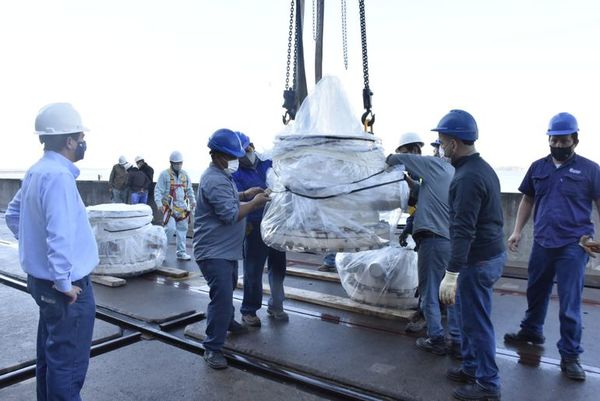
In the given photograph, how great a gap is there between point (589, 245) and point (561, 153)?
73 cm

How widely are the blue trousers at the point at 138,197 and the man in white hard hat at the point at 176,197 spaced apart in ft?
10.00

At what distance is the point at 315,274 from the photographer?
19.8 ft

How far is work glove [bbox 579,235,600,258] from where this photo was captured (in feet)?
10.3

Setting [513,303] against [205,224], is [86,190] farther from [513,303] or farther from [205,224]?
[513,303]

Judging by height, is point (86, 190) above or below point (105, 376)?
above

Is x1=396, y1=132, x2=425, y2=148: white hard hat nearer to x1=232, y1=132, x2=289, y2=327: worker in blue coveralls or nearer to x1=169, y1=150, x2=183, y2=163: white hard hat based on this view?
x1=232, y1=132, x2=289, y2=327: worker in blue coveralls

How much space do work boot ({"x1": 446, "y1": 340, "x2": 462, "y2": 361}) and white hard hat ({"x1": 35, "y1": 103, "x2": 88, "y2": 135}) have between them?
10.4ft

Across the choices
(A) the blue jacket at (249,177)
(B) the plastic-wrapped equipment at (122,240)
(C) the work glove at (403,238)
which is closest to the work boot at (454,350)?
(C) the work glove at (403,238)

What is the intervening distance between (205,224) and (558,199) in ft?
9.14

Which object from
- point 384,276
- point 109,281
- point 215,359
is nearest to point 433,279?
point 384,276

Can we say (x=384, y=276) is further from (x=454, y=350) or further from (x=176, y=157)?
(x=176, y=157)

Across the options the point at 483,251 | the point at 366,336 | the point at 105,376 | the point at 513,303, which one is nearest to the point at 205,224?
the point at 105,376

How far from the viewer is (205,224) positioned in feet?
A: 11.1

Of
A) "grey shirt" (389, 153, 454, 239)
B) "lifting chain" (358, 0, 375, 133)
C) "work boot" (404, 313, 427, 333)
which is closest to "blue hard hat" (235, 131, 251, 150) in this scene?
"lifting chain" (358, 0, 375, 133)
